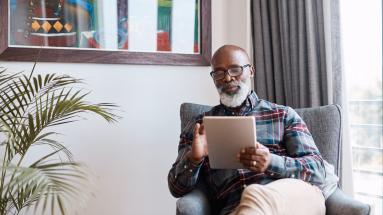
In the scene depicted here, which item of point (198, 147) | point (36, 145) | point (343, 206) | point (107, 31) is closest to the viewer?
point (343, 206)

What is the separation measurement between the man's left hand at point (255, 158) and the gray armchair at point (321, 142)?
0.76ft

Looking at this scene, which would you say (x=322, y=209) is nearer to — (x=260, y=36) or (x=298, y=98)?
(x=298, y=98)

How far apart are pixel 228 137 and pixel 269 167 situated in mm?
200

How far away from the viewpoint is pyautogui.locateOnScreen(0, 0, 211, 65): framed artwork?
1.98 m

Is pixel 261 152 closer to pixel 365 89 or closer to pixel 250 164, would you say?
pixel 250 164

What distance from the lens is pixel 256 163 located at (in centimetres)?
144

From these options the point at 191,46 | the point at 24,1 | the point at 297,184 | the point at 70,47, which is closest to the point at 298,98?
the point at 191,46

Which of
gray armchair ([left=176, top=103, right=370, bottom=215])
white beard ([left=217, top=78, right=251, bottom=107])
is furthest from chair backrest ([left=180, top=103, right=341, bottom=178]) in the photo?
white beard ([left=217, top=78, right=251, bottom=107])

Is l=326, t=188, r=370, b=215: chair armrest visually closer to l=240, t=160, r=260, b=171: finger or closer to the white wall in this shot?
l=240, t=160, r=260, b=171: finger

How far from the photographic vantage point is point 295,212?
1307 millimetres

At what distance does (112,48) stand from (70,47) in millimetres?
212

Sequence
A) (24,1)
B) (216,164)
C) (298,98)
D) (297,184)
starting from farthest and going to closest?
(298,98) < (24,1) < (216,164) < (297,184)

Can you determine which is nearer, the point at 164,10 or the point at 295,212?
the point at 295,212

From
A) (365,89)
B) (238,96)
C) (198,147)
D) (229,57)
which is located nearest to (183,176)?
(198,147)
